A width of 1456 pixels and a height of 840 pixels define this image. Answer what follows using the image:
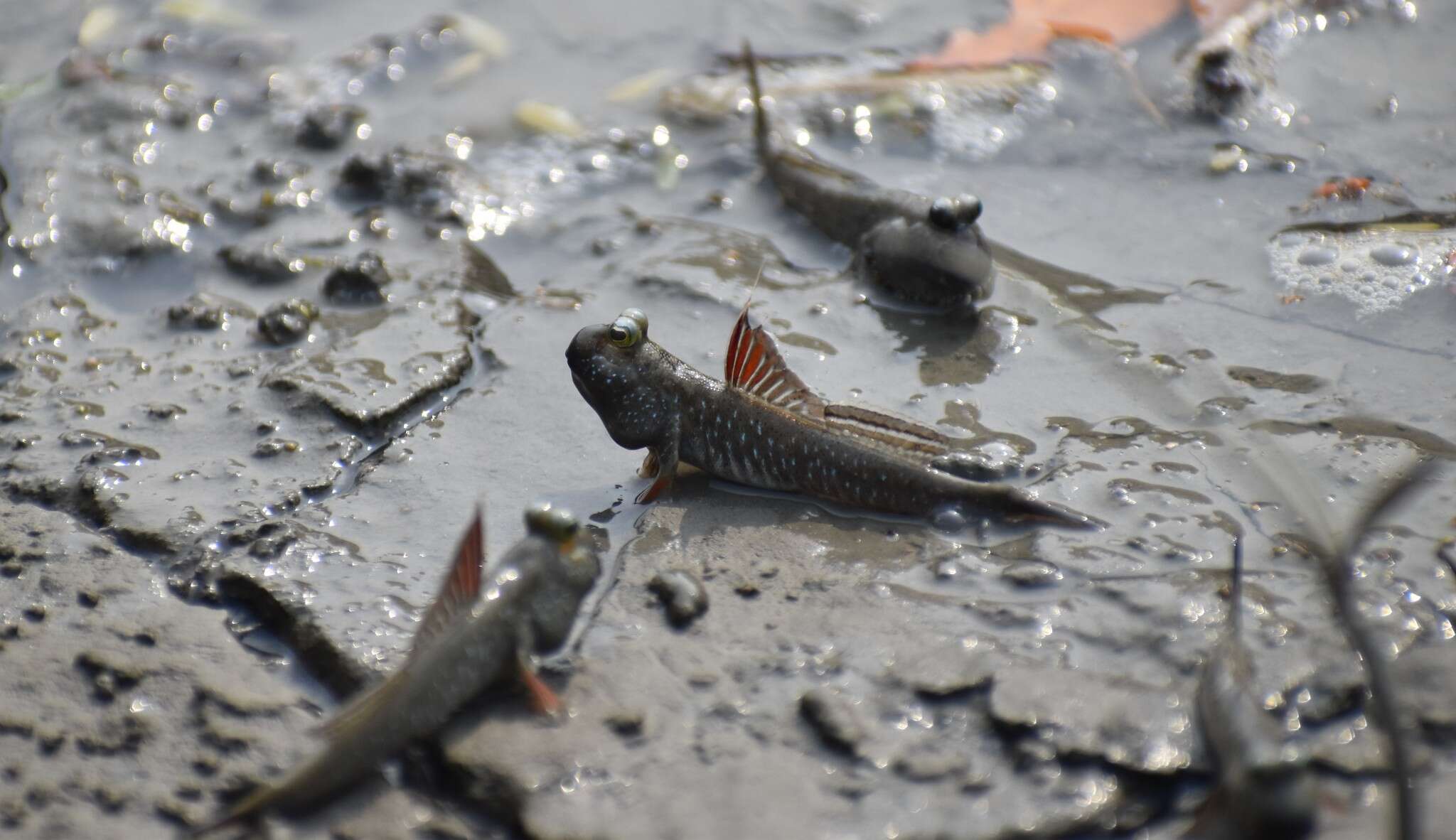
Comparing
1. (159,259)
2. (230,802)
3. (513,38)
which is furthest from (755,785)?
(513,38)

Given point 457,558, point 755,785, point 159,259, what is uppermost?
point 457,558

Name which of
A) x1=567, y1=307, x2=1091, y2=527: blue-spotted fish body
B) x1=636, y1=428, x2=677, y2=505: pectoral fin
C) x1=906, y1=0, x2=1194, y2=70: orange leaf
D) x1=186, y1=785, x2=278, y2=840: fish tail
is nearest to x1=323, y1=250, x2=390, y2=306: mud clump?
x1=567, y1=307, x2=1091, y2=527: blue-spotted fish body

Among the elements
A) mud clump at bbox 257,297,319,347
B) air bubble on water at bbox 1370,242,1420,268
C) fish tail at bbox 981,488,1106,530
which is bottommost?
mud clump at bbox 257,297,319,347

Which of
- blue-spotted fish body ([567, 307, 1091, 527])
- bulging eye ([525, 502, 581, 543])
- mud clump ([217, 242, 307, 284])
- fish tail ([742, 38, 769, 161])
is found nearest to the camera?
bulging eye ([525, 502, 581, 543])

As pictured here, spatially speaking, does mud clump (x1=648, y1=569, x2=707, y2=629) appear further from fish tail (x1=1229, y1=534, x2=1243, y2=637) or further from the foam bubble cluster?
the foam bubble cluster

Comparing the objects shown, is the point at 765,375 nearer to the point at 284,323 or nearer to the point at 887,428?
the point at 887,428

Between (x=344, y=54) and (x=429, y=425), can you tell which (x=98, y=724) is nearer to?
(x=429, y=425)
